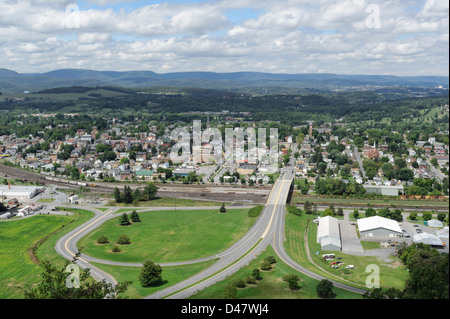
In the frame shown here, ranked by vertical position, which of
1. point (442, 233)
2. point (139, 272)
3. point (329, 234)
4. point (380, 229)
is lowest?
point (139, 272)

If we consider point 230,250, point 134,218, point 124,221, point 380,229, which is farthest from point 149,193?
point 380,229

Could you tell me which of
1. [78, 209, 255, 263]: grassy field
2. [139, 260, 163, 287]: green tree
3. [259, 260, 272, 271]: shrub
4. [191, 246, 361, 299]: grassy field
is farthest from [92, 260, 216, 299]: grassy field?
[259, 260, 272, 271]: shrub

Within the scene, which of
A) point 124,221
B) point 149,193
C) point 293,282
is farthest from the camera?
point 149,193

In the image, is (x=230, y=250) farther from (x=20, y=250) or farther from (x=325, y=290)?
(x=20, y=250)

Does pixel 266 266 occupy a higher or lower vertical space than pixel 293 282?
lower

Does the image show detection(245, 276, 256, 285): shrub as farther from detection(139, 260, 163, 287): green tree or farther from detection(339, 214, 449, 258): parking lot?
detection(339, 214, 449, 258): parking lot

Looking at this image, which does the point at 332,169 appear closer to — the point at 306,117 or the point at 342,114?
the point at 306,117

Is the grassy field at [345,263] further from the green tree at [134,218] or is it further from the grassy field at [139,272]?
the green tree at [134,218]

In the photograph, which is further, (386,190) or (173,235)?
(386,190)

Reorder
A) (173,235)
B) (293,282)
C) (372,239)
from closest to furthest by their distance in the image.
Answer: (293,282) < (372,239) < (173,235)
